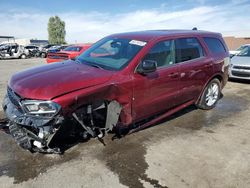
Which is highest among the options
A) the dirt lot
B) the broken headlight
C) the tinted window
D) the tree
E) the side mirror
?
the tree

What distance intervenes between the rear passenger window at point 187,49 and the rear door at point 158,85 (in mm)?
148

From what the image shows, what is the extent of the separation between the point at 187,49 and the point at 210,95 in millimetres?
1588

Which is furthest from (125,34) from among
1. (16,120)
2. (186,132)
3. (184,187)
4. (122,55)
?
(184,187)

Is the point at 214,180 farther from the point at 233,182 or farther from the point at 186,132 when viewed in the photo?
the point at 186,132

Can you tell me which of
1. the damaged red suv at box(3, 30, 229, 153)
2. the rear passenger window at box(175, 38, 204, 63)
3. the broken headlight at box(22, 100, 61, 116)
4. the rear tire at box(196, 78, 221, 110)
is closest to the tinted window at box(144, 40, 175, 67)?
the damaged red suv at box(3, 30, 229, 153)

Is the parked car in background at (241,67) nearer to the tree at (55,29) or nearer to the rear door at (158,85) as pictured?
the rear door at (158,85)

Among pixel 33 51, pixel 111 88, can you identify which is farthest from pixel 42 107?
pixel 33 51

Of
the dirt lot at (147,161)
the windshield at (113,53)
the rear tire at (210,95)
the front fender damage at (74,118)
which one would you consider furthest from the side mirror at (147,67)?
the rear tire at (210,95)

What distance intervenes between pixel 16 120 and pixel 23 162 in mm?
680

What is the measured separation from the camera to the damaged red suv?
315cm

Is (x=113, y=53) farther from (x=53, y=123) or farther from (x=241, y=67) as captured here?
(x=241, y=67)

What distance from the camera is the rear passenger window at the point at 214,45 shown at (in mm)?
5532

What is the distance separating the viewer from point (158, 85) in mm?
4180

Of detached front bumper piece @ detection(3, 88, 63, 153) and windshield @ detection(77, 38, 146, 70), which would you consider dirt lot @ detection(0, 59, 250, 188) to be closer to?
detached front bumper piece @ detection(3, 88, 63, 153)
